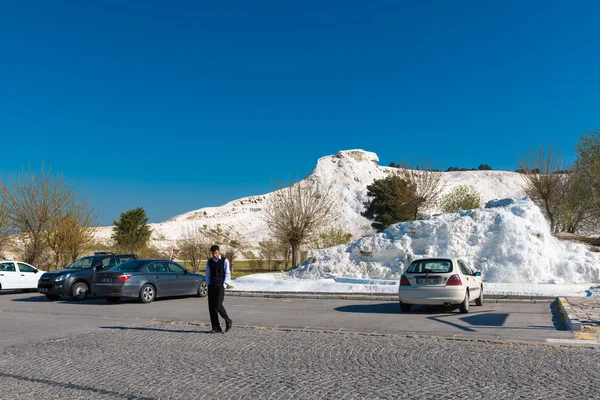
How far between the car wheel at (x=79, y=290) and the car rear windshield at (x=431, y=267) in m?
12.4

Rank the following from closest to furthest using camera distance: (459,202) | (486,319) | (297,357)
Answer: (297,357)
(486,319)
(459,202)

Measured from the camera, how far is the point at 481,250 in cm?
2267

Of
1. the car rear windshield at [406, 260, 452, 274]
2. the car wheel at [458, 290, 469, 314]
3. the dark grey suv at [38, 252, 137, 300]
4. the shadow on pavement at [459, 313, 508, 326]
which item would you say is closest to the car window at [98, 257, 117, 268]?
the dark grey suv at [38, 252, 137, 300]

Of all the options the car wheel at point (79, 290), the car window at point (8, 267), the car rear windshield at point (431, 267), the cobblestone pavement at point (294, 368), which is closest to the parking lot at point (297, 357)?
the cobblestone pavement at point (294, 368)

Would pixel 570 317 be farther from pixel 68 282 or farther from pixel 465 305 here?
pixel 68 282

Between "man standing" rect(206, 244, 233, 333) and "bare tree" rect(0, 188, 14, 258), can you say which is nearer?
"man standing" rect(206, 244, 233, 333)

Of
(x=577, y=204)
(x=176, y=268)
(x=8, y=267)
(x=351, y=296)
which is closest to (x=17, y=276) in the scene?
(x=8, y=267)

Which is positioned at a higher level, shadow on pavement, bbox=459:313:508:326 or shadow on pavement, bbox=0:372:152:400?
shadow on pavement, bbox=459:313:508:326

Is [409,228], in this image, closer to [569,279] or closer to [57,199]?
[569,279]

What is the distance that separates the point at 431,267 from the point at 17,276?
18.0 meters

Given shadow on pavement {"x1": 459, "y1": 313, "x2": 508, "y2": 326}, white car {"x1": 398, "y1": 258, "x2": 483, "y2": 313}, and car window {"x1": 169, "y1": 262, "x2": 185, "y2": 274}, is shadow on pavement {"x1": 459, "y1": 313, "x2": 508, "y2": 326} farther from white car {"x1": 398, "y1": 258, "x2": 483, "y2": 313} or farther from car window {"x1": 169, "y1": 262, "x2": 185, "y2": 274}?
car window {"x1": 169, "y1": 262, "x2": 185, "y2": 274}

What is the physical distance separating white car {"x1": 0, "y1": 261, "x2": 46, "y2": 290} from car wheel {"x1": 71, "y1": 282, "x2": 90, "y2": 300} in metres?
4.94

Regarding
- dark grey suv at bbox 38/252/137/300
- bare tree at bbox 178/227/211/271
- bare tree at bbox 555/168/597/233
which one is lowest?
dark grey suv at bbox 38/252/137/300

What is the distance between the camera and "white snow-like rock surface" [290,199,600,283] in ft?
70.3
